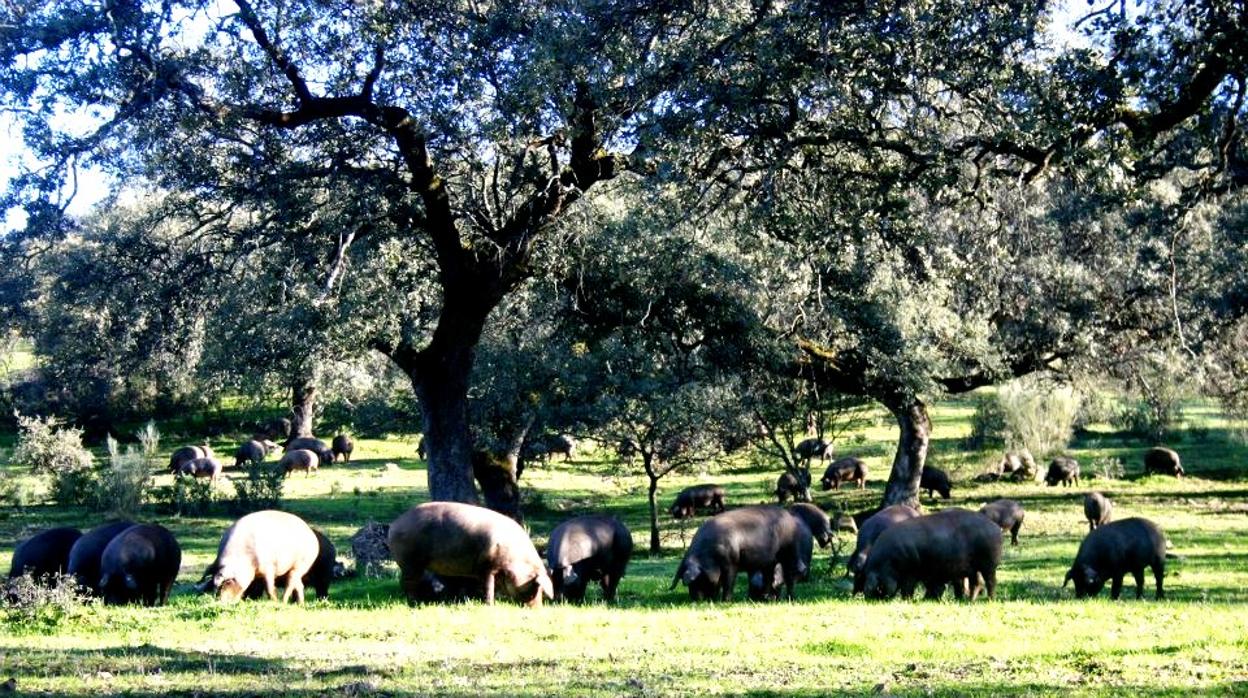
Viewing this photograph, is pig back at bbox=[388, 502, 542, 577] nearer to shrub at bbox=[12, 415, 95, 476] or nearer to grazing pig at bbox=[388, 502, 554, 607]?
grazing pig at bbox=[388, 502, 554, 607]

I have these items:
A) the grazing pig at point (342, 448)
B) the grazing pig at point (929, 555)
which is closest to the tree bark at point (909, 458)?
the grazing pig at point (929, 555)

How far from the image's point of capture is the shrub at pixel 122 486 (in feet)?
122

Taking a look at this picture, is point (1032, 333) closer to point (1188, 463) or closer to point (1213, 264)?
point (1213, 264)

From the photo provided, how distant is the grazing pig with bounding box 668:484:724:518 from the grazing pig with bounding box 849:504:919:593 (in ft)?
54.8

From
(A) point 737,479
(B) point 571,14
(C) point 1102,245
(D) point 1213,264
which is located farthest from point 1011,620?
(A) point 737,479

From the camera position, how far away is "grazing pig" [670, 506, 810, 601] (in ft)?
56.9

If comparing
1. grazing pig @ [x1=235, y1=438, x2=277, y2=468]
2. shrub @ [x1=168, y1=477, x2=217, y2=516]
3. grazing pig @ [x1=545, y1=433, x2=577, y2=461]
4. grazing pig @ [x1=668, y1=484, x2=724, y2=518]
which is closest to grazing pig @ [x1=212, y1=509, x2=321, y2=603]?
grazing pig @ [x1=668, y1=484, x2=724, y2=518]

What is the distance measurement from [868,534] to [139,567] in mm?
11358

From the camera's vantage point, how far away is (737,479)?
155 ft

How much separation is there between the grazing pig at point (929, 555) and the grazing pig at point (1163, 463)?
28.7 m

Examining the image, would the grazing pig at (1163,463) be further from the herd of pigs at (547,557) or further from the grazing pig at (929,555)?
the grazing pig at (929,555)

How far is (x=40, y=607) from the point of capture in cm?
1328

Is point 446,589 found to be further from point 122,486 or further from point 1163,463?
point 1163,463

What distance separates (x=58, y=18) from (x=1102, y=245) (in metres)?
26.1
